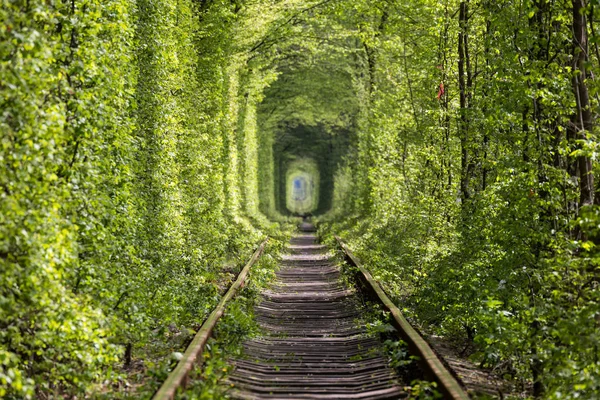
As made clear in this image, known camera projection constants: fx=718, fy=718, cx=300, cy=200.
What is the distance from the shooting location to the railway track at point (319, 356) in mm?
6750

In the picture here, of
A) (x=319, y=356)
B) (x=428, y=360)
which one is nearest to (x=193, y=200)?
(x=319, y=356)

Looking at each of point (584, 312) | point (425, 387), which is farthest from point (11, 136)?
point (584, 312)

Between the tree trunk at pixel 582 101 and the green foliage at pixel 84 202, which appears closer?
the green foliage at pixel 84 202

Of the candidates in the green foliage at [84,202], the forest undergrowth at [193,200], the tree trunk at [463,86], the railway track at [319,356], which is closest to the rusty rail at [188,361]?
the railway track at [319,356]

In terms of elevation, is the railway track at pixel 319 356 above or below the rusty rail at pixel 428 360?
below

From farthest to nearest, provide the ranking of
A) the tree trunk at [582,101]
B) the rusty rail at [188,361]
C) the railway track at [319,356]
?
the tree trunk at [582,101] < the railway track at [319,356] < the rusty rail at [188,361]

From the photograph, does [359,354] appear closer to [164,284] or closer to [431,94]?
[164,284]

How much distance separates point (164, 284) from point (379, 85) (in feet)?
65.2

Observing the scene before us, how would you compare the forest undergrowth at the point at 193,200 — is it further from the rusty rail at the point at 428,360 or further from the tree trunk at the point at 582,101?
the rusty rail at the point at 428,360

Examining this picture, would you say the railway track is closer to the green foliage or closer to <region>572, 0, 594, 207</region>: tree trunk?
the green foliage

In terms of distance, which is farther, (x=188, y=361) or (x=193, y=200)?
(x=193, y=200)

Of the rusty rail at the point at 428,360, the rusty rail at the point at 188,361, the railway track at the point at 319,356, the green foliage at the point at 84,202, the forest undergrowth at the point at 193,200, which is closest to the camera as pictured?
the green foliage at the point at 84,202

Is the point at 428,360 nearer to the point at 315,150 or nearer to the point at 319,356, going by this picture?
the point at 319,356

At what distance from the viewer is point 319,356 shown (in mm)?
8648
